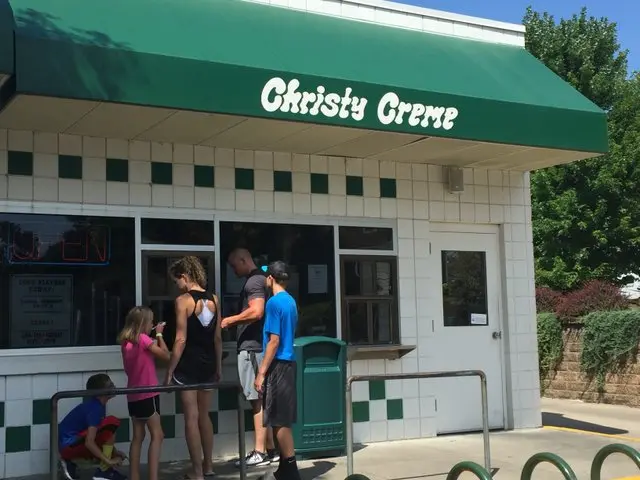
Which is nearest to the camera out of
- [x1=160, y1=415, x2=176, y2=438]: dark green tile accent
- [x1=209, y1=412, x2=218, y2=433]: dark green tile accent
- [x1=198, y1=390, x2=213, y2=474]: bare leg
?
[x1=198, y1=390, x2=213, y2=474]: bare leg

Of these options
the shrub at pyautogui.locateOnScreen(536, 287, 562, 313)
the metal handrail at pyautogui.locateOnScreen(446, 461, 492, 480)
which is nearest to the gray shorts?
the metal handrail at pyautogui.locateOnScreen(446, 461, 492, 480)

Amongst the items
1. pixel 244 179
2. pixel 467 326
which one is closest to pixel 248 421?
pixel 244 179

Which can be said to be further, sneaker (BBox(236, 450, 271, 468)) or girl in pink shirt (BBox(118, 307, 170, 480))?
sneaker (BBox(236, 450, 271, 468))

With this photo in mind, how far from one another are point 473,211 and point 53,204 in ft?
15.5

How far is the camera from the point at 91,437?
6.77 meters

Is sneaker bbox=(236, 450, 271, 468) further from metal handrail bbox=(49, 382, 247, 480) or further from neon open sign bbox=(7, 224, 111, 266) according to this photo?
neon open sign bbox=(7, 224, 111, 266)

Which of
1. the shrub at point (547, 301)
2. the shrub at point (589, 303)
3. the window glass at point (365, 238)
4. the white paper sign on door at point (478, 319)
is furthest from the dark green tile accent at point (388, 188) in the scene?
the shrub at point (547, 301)

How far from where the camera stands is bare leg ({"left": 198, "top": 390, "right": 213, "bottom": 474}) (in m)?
7.28

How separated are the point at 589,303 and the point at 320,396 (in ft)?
24.7

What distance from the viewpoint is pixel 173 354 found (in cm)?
700

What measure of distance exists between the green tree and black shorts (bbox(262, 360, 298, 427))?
15.7 meters

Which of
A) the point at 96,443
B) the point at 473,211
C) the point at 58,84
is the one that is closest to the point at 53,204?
the point at 58,84

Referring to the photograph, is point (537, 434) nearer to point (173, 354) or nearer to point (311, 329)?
point (311, 329)

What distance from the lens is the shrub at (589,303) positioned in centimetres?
1383
